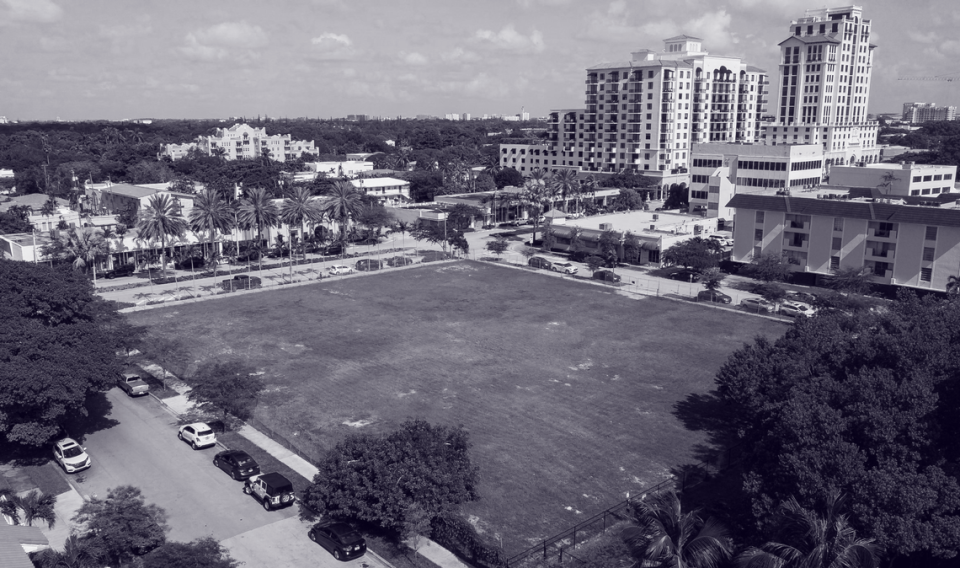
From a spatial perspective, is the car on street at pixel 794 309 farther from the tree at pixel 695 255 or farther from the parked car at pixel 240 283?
the parked car at pixel 240 283

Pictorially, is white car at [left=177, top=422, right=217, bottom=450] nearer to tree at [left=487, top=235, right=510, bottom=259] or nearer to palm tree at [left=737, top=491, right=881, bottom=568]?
palm tree at [left=737, top=491, right=881, bottom=568]

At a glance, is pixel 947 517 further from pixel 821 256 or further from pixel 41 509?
pixel 821 256

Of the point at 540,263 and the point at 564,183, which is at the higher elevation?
the point at 564,183

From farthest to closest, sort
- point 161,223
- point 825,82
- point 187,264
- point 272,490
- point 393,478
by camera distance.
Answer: point 825,82 → point 187,264 → point 161,223 → point 272,490 → point 393,478

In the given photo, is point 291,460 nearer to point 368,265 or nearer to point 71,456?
point 71,456

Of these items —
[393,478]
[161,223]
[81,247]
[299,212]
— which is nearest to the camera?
[393,478]

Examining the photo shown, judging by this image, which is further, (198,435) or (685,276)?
(685,276)

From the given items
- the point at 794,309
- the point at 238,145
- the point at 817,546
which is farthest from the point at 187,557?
the point at 238,145
